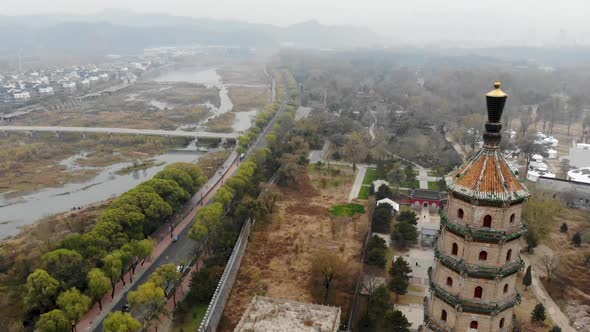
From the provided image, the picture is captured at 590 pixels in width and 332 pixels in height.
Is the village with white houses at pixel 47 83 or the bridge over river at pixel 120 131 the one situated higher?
the village with white houses at pixel 47 83

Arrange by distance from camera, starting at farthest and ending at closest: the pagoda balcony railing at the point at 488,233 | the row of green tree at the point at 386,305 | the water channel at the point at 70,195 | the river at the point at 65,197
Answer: the water channel at the point at 70,195 < the river at the point at 65,197 < the row of green tree at the point at 386,305 < the pagoda balcony railing at the point at 488,233

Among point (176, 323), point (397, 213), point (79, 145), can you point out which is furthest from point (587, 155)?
point (79, 145)

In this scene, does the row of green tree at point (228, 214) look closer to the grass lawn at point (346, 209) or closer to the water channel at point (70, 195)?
the grass lawn at point (346, 209)

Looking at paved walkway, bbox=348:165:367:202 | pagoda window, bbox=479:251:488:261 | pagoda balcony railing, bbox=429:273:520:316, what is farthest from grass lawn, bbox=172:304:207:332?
paved walkway, bbox=348:165:367:202

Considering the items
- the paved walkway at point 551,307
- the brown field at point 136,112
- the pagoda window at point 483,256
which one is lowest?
the paved walkway at point 551,307

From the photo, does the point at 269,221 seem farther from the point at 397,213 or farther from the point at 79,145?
the point at 79,145

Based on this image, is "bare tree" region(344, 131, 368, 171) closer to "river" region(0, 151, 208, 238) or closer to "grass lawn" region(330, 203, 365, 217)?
"grass lawn" region(330, 203, 365, 217)

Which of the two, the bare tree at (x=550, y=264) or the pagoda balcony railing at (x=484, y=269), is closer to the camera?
the pagoda balcony railing at (x=484, y=269)

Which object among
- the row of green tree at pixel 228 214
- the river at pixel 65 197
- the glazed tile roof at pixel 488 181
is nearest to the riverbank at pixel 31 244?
the river at pixel 65 197
